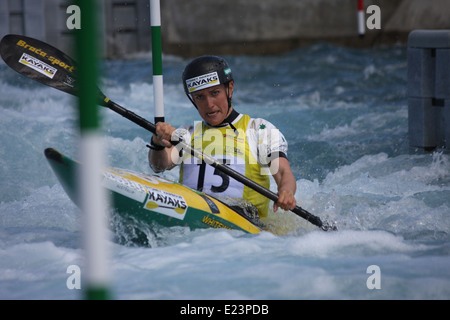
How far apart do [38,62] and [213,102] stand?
1064 mm

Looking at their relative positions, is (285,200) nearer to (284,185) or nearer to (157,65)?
(284,185)

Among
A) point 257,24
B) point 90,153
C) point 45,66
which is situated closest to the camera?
point 90,153

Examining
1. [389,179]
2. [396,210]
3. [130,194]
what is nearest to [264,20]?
[389,179]

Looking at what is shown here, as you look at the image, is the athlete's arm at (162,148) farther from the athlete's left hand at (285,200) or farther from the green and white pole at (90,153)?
the green and white pole at (90,153)

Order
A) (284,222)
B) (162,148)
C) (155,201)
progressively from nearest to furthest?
(155,201)
(162,148)
(284,222)

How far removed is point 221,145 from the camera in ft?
12.2

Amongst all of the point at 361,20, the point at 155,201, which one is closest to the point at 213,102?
the point at 155,201

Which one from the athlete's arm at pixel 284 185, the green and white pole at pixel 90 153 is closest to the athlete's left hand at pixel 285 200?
the athlete's arm at pixel 284 185

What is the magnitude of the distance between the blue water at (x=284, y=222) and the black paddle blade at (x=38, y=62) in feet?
2.80

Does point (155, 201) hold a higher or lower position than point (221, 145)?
lower

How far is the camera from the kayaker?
144 inches

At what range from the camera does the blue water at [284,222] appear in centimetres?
294

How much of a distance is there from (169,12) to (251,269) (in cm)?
1096

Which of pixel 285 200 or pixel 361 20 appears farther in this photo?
pixel 361 20
